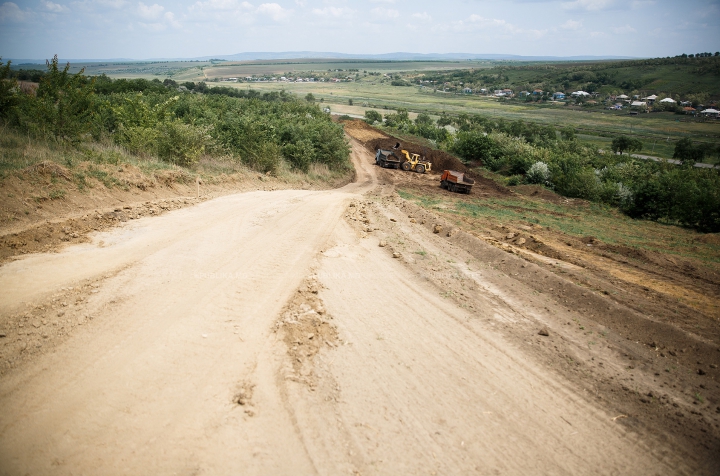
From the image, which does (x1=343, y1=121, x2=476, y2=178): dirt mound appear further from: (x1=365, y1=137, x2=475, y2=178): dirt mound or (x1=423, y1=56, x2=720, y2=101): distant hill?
(x1=423, y1=56, x2=720, y2=101): distant hill

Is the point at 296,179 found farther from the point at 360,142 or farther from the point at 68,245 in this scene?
the point at 360,142

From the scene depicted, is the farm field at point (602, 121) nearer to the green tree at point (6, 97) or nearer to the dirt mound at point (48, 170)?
the dirt mound at point (48, 170)

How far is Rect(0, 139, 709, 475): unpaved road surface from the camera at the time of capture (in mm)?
4785

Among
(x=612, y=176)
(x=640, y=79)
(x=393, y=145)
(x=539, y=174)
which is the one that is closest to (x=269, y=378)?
(x=539, y=174)

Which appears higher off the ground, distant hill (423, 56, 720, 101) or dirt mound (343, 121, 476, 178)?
distant hill (423, 56, 720, 101)

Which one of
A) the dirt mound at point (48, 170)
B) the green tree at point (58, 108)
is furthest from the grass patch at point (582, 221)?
the green tree at point (58, 108)

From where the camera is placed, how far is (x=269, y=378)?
5965 millimetres

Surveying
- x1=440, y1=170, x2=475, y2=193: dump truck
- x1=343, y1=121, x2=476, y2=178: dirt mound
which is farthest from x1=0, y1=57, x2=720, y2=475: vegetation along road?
x1=343, y1=121, x2=476, y2=178: dirt mound

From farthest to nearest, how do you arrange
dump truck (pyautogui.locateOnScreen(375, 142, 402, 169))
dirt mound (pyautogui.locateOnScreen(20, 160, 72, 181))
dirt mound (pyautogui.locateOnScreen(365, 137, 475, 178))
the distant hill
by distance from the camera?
the distant hill < dirt mound (pyautogui.locateOnScreen(365, 137, 475, 178)) < dump truck (pyautogui.locateOnScreen(375, 142, 402, 169)) < dirt mound (pyautogui.locateOnScreen(20, 160, 72, 181))

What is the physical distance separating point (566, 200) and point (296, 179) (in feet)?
62.5

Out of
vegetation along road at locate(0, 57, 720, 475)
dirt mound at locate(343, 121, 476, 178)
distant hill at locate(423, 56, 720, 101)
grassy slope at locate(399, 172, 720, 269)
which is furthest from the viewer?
distant hill at locate(423, 56, 720, 101)

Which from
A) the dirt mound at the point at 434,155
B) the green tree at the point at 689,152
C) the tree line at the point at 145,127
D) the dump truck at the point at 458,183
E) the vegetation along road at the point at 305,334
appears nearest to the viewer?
the vegetation along road at the point at 305,334

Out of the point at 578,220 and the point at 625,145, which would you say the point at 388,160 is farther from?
the point at 625,145

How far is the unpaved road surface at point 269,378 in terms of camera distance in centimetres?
479
